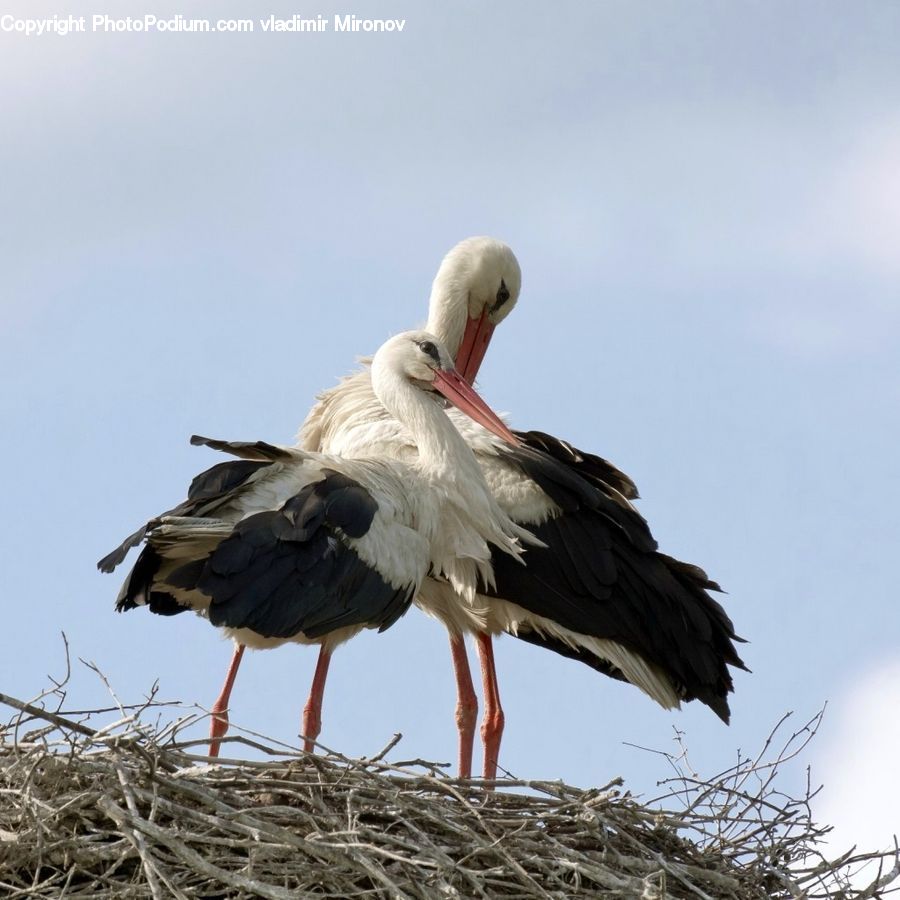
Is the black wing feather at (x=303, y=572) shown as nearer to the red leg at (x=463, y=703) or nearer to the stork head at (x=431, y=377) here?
the stork head at (x=431, y=377)

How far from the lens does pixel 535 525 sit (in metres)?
7.97

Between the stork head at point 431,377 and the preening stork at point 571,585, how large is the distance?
0.71ft

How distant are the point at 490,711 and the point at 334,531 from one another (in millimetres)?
1712

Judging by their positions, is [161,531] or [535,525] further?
[535,525]

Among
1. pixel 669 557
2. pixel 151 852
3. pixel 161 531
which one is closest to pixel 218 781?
pixel 151 852

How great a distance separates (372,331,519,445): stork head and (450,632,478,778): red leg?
1042 mm

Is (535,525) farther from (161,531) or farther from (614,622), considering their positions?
(161,531)

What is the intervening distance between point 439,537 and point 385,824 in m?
1.65

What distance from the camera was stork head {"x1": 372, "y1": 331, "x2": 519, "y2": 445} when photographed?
778 centimetres

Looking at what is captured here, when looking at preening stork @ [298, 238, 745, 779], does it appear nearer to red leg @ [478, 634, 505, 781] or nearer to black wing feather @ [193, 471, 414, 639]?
red leg @ [478, 634, 505, 781]

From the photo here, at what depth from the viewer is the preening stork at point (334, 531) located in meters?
6.68

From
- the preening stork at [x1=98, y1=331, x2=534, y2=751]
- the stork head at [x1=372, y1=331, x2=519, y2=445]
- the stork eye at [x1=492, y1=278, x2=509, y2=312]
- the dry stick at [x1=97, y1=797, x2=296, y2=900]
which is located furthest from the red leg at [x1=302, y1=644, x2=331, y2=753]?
the stork eye at [x1=492, y1=278, x2=509, y2=312]

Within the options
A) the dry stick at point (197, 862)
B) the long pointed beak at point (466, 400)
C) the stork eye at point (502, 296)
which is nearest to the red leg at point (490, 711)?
the long pointed beak at point (466, 400)

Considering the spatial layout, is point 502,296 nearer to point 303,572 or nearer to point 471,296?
point 471,296
